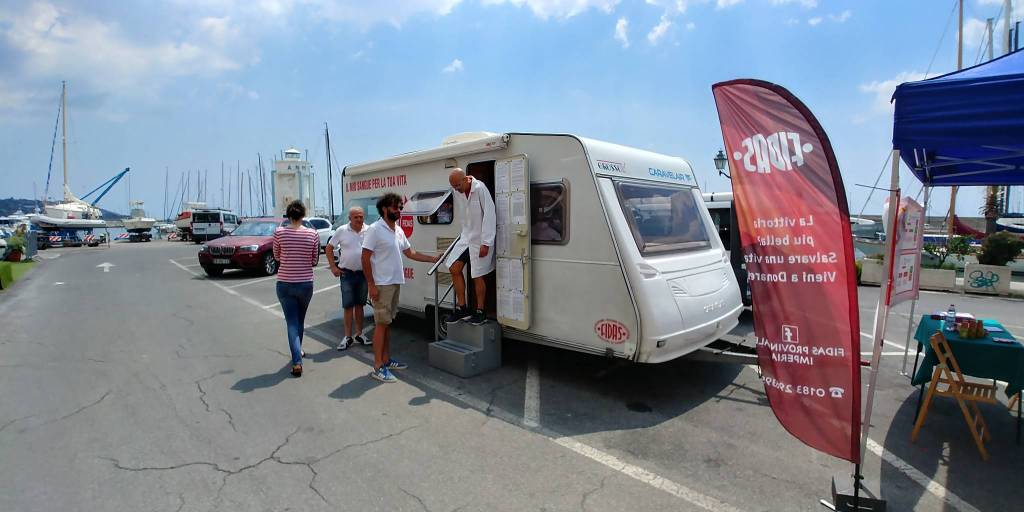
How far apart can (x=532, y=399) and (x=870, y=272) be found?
40.7 feet

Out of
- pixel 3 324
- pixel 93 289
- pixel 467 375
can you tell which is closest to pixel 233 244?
pixel 93 289

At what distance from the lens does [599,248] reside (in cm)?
452

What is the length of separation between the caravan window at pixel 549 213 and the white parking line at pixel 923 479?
2857 millimetres

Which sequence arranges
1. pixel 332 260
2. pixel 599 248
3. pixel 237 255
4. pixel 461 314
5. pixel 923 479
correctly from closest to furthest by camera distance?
pixel 923 479 < pixel 599 248 < pixel 461 314 < pixel 332 260 < pixel 237 255

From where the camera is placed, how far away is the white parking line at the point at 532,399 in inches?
167

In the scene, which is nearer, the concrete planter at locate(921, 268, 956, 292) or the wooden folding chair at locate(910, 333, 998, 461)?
the wooden folding chair at locate(910, 333, 998, 461)

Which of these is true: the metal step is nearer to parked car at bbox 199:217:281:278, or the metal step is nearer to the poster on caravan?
the poster on caravan

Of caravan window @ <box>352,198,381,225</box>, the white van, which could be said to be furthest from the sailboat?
caravan window @ <box>352,198,381,225</box>

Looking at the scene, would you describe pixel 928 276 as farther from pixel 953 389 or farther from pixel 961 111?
pixel 961 111

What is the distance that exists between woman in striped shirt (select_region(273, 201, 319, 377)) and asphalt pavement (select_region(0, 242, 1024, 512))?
0.48m

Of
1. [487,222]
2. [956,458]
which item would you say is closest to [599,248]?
[487,222]

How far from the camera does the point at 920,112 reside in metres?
3.16

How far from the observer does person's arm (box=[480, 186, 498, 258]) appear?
5.12 m

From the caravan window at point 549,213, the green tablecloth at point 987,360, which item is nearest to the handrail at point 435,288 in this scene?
the caravan window at point 549,213
